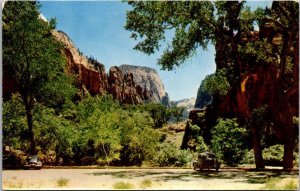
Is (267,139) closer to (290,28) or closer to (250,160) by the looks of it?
(250,160)

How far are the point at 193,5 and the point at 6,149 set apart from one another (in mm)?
17348

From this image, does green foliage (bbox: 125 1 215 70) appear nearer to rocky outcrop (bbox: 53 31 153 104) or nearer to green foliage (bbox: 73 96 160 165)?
green foliage (bbox: 73 96 160 165)

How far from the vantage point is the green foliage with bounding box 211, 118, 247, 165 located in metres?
29.2

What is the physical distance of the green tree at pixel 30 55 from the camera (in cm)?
2662

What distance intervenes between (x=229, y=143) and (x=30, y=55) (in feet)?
47.1

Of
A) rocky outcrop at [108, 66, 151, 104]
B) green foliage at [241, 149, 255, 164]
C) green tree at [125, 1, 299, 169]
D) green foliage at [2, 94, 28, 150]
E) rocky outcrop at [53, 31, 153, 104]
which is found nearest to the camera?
green tree at [125, 1, 299, 169]

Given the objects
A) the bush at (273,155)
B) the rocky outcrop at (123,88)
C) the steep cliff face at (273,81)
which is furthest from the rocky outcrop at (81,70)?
the bush at (273,155)

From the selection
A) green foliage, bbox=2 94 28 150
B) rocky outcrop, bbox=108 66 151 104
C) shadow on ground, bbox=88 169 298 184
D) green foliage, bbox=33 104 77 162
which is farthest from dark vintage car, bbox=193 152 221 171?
rocky outcrop, bbox=108 66 151 104

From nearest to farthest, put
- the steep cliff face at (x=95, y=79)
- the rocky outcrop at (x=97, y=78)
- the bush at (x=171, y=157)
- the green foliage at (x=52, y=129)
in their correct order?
the green foliage at (x=52, y=129) → the bush at (x=171, y=157) → the steep cliff face at (x=95, y=79) → the rocky outcrop at (x=97, y=78)

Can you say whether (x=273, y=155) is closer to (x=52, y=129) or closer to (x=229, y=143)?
(x=229, y=143)

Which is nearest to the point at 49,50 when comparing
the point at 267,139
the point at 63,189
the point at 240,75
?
the point at 240,75

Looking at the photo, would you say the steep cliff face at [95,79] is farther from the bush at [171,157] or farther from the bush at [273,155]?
the bush at [273,155]

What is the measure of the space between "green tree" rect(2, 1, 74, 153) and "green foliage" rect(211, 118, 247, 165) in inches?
434

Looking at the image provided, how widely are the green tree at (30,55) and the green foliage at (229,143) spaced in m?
11.0
